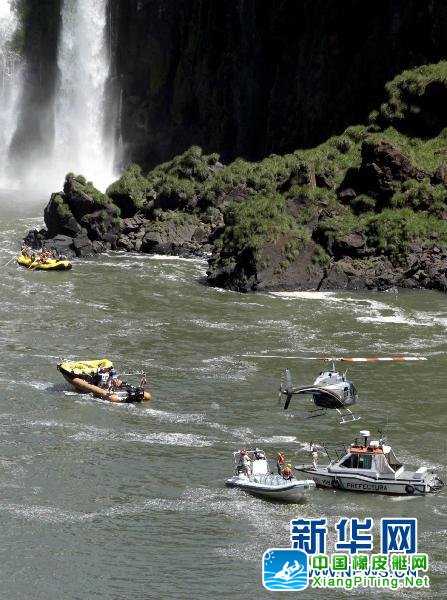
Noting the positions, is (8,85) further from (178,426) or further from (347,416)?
(347,416)

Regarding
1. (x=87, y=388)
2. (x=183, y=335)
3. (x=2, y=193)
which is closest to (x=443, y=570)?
(x=87, y=388)

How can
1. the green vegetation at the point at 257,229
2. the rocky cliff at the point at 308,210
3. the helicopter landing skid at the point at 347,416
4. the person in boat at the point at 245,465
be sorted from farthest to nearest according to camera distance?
the rocky cliff at the point at 308,210 → the green vegetation at the point at 257,229 → the helicopter landing skid at the point at 347,416 → the person in boat at the point at 245,465

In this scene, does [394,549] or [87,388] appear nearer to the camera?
[394,549]

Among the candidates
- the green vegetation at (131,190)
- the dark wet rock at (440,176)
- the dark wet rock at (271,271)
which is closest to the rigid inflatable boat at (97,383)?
the dark wet rock at (271,271)

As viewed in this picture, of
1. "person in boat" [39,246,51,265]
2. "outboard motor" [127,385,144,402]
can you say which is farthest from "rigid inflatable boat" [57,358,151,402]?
"person in boat" [39,246,51,265]

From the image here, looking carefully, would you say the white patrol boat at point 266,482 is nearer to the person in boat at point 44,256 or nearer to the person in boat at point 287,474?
the person in boat at point 287,474

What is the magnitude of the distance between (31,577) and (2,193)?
102 metres

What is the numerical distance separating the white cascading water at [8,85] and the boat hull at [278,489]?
117483 mm

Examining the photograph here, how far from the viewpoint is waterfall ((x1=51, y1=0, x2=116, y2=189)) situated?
457 ft

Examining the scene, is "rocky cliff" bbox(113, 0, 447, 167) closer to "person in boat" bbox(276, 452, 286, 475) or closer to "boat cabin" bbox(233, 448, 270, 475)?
"person in boat" bbox(276, 452, 286, 475)

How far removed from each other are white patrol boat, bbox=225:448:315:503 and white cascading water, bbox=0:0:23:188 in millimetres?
116806

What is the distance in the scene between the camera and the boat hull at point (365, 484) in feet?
134

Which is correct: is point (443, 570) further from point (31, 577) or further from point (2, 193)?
point (2, 193)

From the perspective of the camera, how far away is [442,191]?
85.5 m
